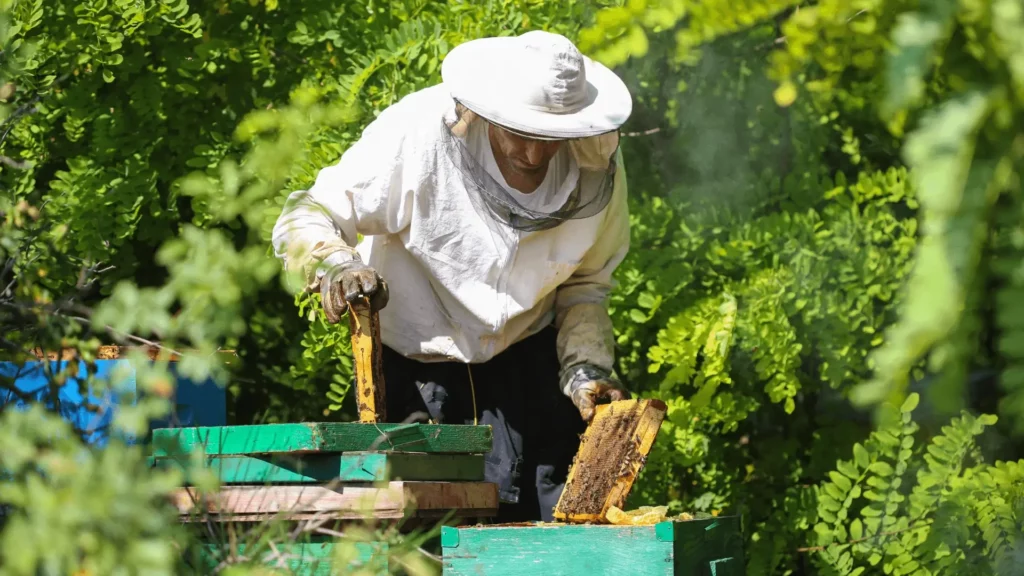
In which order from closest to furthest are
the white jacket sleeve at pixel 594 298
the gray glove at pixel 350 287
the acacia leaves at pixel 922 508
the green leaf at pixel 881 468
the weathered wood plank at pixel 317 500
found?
the weathered wood plank at pixel 317 500 → the gray glove at pixel 350 287 → the white jacket sleeve at pixel 594 298 → the acacia leaves at pixel 922 508 → the green leaf at pixel 881 468

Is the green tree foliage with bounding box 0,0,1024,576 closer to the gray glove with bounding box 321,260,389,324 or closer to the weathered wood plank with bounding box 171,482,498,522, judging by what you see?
the gray glove with bounding box 321,260,389,324

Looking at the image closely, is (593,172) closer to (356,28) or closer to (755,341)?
(755,341)

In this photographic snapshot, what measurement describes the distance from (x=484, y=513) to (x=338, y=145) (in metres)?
1.37

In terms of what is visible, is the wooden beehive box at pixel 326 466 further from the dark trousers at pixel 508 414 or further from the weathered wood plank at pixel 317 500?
the dark trousers at pixel 508 414

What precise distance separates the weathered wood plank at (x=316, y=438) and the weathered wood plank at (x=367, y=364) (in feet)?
0.74

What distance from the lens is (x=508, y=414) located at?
288 centimetres

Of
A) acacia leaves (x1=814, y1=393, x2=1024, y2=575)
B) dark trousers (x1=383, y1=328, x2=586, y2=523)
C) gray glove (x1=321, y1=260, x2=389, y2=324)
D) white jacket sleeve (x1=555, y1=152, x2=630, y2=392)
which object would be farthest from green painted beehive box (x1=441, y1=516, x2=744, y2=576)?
acacia leaves (x1=814, y1=393, x2=1024, y2=575)

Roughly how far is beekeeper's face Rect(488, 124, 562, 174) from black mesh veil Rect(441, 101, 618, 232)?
50 millimetres

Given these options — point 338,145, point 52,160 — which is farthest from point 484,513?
point 52,160

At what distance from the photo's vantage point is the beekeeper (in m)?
2.69

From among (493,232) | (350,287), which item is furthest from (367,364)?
(493,232)

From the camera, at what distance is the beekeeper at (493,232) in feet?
8.81

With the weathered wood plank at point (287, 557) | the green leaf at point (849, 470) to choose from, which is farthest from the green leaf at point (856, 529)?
the weathered wood plank at point (287, 557)

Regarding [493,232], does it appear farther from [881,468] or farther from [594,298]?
[881,468]
